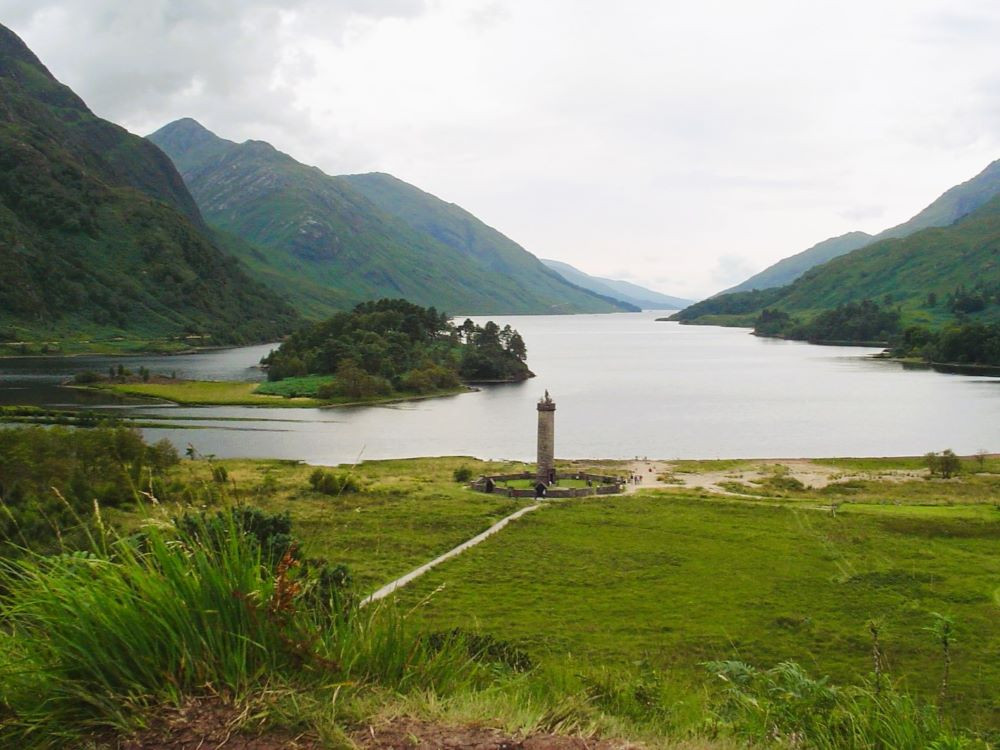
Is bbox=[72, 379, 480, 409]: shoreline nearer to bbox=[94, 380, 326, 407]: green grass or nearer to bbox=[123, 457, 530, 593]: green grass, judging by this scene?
bbox=[94, 380, 326, 407]: green grass

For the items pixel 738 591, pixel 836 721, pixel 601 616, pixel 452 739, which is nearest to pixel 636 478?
pixel 738 591

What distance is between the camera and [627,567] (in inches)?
1319

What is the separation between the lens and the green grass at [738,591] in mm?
22375

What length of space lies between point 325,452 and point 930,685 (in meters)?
67.3

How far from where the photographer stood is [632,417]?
10488 cm

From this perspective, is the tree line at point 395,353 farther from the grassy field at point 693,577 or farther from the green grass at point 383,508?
the grassy field at point 693,577

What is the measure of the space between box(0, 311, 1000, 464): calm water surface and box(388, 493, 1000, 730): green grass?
3705cm

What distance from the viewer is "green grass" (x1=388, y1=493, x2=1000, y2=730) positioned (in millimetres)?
22375

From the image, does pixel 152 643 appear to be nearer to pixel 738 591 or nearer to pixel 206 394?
pixel 738 591

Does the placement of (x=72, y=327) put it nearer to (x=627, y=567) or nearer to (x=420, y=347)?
(x=420, y=347)

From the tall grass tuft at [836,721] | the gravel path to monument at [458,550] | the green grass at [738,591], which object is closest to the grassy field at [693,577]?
the green grass at [738,591]

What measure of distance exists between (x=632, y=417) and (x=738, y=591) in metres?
75.7

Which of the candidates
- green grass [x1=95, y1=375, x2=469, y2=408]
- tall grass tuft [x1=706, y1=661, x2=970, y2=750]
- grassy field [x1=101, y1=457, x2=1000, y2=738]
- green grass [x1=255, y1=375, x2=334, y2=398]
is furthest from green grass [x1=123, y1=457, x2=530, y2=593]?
green grass [x1=255, y1=375, x2=334, y2=398]

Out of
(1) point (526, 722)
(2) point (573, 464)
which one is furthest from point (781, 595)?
(2) point (573, 464)
